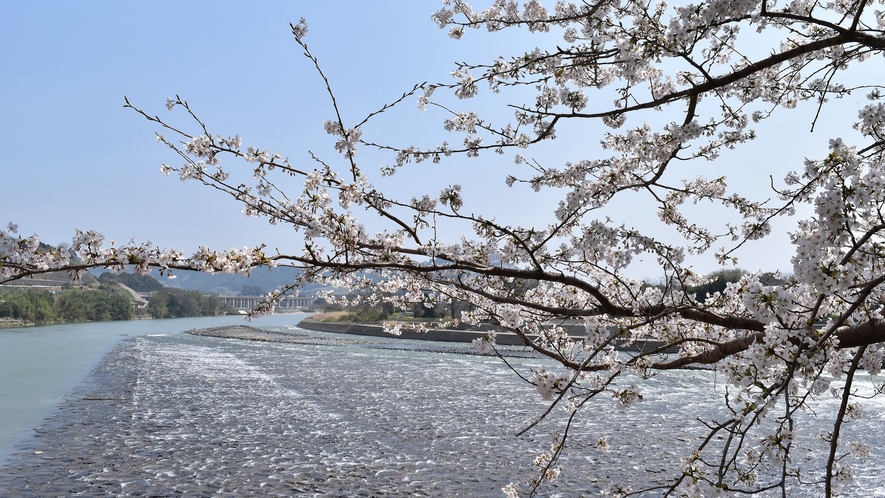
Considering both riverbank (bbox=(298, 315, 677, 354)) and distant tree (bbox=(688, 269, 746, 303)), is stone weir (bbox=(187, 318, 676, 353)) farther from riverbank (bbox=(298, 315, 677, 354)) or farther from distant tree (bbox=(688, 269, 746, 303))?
distant tree (bbox=(688, 269, 746, 303))

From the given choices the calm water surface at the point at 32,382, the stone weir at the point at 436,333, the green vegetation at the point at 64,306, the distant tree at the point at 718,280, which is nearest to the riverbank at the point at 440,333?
the stone weir at the point at 436,333

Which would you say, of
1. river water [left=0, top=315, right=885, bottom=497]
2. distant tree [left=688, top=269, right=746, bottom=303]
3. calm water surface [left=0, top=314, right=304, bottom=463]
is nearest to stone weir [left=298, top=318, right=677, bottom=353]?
distant tree [left=688, top=269, right=746, bottom=303]

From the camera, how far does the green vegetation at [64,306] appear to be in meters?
84.7

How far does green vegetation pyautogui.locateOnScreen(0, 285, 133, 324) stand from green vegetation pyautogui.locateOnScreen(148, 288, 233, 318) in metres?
9.30

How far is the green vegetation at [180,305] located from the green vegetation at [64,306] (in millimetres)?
9302

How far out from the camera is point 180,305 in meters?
126

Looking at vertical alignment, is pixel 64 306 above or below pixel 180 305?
below

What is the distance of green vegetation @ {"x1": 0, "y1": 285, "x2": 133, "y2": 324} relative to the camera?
84.7 meters

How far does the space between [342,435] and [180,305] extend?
4915 inches

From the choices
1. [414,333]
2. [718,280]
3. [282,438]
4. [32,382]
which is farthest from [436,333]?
[282,438]

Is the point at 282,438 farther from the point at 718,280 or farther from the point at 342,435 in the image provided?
the point at 718,280

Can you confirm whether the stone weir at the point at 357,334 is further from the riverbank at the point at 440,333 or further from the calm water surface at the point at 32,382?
the calm water surface at the point at 32,382

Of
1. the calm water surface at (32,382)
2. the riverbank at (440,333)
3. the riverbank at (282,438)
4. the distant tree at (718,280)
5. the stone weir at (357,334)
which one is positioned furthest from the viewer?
the stone weir at (357,334)

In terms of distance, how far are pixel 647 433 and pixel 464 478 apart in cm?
426
